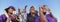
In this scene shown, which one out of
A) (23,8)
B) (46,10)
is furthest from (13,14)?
(46,10)

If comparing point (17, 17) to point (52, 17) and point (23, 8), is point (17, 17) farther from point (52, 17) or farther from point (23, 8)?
point (52, 17)

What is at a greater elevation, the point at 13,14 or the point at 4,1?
A: the point at 4,1

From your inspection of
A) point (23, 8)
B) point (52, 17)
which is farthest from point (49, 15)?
point (23, 8)

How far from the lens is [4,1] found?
2160mm

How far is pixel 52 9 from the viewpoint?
82.9 inches

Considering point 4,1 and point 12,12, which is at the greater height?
point 4,1

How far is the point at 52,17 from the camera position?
81.8 inches

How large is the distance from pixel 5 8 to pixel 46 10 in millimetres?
572

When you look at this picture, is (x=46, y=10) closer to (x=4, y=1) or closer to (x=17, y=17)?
(x=17, y=17)

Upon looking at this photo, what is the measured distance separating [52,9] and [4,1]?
69cm

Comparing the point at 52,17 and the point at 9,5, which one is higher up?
the point at 9,5

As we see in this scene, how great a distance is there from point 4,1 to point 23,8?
297mm

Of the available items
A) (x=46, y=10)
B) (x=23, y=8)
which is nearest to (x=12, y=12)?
(x=23, y=8)

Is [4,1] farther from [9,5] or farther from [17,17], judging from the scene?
[17,17]
